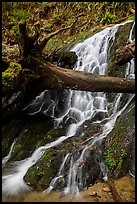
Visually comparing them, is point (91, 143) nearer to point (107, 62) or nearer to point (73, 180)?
point (73, 180)

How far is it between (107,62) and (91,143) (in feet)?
10.8

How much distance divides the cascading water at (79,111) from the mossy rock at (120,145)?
18cm

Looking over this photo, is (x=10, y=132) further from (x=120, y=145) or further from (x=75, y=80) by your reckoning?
(x=120, y=145)

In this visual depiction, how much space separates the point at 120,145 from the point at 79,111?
91.5 inches

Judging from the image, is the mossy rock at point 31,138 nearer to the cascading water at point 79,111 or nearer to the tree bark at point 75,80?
the cascading water at point 79,111

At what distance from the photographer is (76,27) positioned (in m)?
13.5

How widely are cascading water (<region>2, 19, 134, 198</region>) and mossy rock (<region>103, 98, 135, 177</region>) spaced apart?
7.0 inches

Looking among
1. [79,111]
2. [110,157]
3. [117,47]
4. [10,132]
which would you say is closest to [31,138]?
[10,132]

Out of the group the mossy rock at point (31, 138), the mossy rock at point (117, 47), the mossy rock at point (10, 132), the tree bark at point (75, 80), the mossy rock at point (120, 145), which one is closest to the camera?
the mossy rock at point (120, 145)

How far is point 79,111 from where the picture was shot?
8023mm

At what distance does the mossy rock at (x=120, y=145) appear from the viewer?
5.49 metres

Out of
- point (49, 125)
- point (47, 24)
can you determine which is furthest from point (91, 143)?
point (47, 24)

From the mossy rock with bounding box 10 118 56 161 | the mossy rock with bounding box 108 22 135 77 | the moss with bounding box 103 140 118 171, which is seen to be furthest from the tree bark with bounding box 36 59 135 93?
the mossy rock with bounding box 108 22 135 77

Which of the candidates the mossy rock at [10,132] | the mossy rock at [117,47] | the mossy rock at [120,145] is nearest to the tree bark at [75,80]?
the mossy rock at [120,145]
